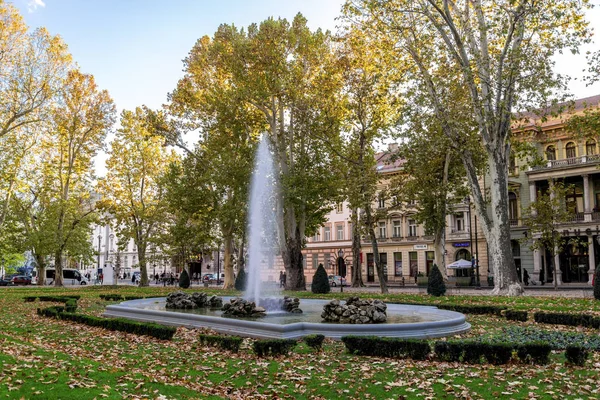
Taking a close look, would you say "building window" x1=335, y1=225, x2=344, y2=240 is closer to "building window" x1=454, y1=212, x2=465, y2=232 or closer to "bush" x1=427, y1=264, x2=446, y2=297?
"building window" x1=454, y1=212, x2=465, y2=232

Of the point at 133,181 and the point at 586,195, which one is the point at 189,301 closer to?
the point at 133,181

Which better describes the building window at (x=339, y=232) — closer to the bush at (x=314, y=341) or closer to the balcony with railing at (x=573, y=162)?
the balcony with railing at (x=573, y=162)

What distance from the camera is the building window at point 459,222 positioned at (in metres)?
53.8

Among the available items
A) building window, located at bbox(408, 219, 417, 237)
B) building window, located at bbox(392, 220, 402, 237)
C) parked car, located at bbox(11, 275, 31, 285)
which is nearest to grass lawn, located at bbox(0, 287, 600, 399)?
building window, located at bbox(408, 219, 417, 237)

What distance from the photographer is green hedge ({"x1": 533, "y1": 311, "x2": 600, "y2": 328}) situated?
13.8 meters

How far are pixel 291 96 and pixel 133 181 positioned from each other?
58.9 feet

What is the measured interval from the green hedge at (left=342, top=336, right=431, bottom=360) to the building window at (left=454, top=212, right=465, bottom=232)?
45.8 meters

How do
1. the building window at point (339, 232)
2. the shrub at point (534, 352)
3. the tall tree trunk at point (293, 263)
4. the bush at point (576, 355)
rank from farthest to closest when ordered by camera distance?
the building window at point (339, 232) → the tall tree trunk at point (293, 263) → the shrub at point (534, 352) → the bush at point (576, 355)

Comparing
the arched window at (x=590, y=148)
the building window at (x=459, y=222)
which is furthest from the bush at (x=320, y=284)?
the arched window at (x=590, y=148)

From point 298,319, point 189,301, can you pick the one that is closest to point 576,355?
point 298,319

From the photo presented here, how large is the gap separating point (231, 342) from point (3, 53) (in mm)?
28749

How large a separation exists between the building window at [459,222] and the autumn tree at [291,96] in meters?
23.8

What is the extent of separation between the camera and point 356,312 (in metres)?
13.8

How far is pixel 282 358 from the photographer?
10016 millimetres
